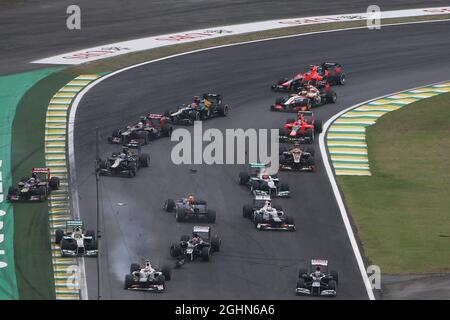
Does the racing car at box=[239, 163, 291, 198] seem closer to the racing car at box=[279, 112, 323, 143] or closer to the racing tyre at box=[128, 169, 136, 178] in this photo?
the racing tyre at box=[128, 169, 136, 178]

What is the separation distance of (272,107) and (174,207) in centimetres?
1850

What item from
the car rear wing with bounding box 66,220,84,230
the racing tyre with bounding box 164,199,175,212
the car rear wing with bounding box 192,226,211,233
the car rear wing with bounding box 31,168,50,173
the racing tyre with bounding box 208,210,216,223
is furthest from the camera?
the car rear wing with bounding box 31,168,50,173

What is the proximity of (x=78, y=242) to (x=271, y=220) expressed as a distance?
27.9 feet

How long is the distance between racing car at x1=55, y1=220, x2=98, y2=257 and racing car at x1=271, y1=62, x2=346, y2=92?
92.6 ft

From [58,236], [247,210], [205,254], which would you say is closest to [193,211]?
[247,210]

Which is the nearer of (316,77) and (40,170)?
(40,170)

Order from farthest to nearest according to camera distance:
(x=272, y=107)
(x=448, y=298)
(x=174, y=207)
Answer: (x=272, y=107), (x=174, y=207), (x=448, y=298)

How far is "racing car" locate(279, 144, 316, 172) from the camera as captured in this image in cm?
6216

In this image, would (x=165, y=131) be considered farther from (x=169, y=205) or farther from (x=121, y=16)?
(x=121, y=16)

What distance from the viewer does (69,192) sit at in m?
57.9

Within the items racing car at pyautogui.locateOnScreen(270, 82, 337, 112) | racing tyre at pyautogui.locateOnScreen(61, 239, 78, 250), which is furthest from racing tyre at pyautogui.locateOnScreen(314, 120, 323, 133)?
racing tyre at pyautogui.locateOnScreen(61, 239, 78, 250)

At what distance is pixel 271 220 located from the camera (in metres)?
53.9

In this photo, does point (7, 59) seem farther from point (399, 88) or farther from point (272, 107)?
point (399, 88)
